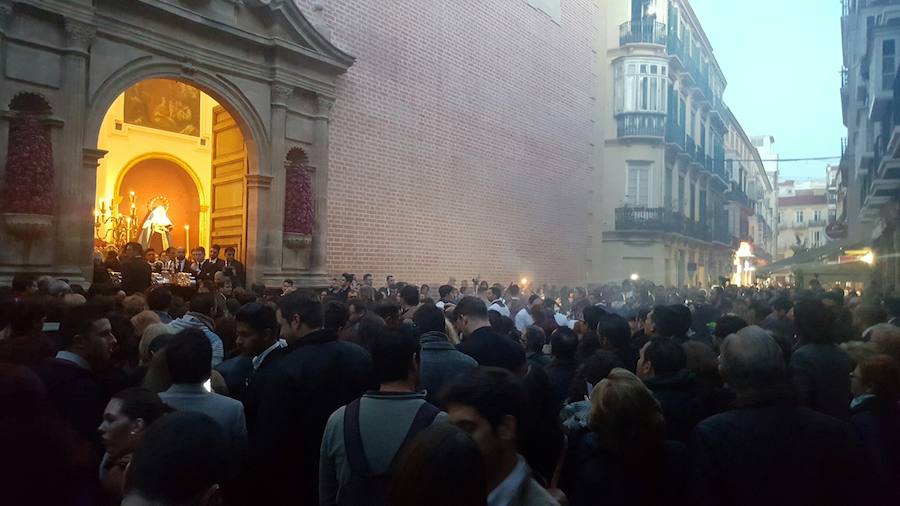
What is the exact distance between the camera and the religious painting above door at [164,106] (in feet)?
50.3

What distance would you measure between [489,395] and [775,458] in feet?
→ 4.01

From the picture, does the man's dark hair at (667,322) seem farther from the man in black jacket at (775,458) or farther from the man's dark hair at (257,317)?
the man's dark hair at (257,317)

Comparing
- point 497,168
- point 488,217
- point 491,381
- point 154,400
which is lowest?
point 154,400

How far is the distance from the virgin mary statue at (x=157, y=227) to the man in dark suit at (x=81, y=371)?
12.4 m

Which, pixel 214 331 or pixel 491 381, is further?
pixel 214 331

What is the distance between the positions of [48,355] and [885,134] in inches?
753

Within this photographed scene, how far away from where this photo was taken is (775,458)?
2660mm

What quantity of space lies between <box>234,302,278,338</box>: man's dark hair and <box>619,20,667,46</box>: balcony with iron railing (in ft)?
88.6

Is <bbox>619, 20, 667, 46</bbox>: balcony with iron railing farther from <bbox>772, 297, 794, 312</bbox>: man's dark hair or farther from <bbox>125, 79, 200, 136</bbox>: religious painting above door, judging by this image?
<bbox>772, 297, 794, 312</bbox>: man's dark hair

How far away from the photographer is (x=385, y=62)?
15539 millimetres

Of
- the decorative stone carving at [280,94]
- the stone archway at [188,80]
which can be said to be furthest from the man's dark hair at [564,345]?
the decorative stone carving at [280,94]

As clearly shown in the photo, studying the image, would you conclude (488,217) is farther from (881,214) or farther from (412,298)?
(881,214)

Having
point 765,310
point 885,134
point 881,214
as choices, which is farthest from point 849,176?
point 765,310

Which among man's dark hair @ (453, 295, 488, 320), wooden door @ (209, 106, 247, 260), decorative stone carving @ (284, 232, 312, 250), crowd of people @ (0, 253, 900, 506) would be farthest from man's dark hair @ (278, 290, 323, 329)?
wooden door @ (209, 106, 247, 260)
